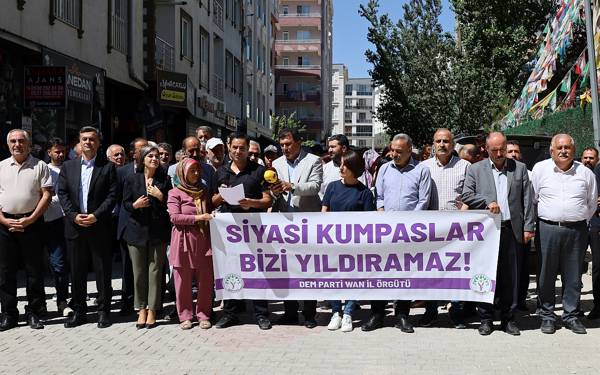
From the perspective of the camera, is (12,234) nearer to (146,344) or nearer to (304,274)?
(146,344)

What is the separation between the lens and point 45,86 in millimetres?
13406

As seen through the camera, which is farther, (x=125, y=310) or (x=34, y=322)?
(x=125, y=310)

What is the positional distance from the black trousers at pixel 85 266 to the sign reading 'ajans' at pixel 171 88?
13.3 m

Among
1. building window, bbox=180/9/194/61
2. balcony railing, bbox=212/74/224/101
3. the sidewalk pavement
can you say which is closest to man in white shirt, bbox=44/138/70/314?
the sidewalk pavement

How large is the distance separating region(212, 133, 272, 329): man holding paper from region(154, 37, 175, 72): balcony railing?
14.4 metres

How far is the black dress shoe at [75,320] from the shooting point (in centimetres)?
781

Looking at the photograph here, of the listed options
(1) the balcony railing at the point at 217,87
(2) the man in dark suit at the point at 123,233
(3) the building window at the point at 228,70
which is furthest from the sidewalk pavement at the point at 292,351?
(3) the building window at the point at 228,70

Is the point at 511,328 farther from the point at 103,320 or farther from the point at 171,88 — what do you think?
the point at 171,88

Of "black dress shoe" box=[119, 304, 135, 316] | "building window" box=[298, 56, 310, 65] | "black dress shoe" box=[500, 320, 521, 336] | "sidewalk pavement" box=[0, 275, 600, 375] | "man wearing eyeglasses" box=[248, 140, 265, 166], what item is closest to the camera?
"sidewalk pavement" box=[0, 275, 600, 375]

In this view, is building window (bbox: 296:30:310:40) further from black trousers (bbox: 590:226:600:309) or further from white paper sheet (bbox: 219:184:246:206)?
white paper sheet (bbox: 219:184:246:206)

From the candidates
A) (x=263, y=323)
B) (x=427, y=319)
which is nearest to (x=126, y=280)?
(x=263, y=323)

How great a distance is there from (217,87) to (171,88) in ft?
34.5

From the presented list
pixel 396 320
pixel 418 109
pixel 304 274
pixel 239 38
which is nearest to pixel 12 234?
pixel 304 274

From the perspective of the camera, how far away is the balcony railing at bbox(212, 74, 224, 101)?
30891 mm
